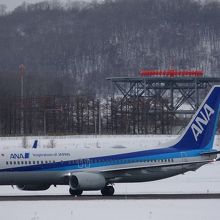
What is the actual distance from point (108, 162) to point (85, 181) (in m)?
2.02

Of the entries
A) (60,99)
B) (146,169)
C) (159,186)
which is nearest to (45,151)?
(146,169)

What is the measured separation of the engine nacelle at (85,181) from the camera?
5456 centimetres

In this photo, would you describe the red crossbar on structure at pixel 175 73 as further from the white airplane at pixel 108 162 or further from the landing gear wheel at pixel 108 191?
the landing gear wheel at pixel 108 191

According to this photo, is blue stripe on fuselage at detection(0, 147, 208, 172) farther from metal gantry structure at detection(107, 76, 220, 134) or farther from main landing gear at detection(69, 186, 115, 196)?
metal gantry structure at detection(107, 76, 220, 134)

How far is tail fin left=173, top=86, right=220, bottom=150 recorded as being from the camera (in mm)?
57219

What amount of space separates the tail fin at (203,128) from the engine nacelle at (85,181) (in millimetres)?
5403

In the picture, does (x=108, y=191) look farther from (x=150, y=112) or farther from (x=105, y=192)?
(x=150, y=112)

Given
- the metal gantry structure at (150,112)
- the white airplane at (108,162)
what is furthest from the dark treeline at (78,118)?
the white airplane at (108,162)

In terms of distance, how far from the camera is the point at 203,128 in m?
57.4
